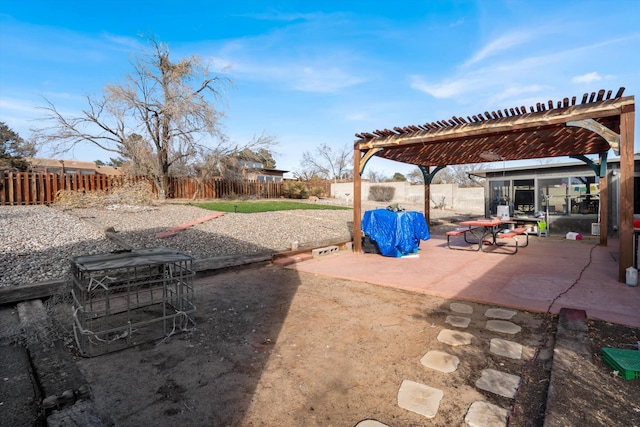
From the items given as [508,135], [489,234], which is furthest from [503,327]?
[489,234]

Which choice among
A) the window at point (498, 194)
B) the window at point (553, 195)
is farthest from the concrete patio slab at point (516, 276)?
the window at point (498, 194)

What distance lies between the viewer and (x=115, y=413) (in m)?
2.00

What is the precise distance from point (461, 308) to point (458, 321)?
1.52ft

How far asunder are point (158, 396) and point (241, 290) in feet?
8.05

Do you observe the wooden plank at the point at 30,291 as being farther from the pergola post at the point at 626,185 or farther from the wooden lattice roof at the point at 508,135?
the pergola post at the point at 626,185

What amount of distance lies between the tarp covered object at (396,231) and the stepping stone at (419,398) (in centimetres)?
502

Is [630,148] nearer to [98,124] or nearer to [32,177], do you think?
[32,177]

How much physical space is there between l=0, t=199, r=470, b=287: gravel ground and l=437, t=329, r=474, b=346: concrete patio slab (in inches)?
161

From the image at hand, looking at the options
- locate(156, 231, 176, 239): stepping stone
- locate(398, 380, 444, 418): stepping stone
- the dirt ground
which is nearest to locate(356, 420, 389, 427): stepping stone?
the dirt ground

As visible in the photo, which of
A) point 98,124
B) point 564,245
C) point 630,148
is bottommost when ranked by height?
point 564,245

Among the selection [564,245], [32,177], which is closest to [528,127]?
[564,245]

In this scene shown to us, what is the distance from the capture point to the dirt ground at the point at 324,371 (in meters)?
1.98

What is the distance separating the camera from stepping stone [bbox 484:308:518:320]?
3.55 metres

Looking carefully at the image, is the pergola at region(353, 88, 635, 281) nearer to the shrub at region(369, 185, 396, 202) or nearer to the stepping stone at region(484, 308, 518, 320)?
the stepping stone at region(484, 308, 518, 320)
